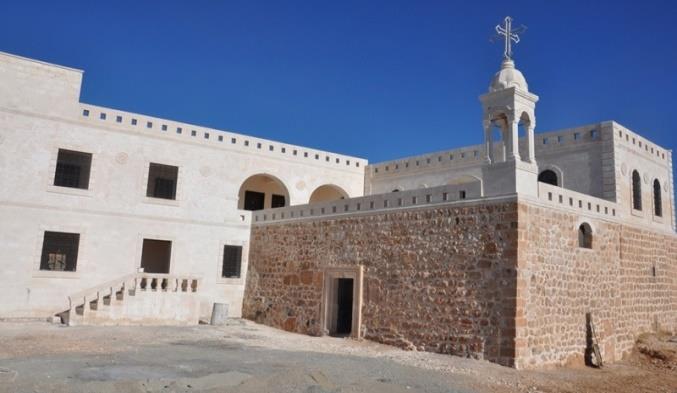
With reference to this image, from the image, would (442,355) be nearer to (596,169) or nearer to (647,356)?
(647,356)

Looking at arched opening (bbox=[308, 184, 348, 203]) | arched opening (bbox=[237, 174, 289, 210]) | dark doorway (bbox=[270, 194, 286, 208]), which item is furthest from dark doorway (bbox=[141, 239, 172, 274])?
arched opening (bbox=[308, 184, 348, 203])

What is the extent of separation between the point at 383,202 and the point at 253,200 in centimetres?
877

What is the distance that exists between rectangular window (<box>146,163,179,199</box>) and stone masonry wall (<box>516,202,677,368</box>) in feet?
36.8

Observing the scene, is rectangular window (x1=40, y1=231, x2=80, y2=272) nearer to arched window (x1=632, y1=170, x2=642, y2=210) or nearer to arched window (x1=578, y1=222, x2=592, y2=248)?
arched window (x1=578, y1=222, x2=592, y2=248)

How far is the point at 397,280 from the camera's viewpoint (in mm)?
12250

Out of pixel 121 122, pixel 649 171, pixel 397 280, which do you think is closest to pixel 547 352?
pixel 397 280

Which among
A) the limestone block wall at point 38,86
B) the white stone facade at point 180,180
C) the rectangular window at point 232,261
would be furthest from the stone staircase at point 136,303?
the limestone block wall at point 38,86

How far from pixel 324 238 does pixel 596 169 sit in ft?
24.8

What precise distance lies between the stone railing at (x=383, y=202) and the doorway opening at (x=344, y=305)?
6.72ft

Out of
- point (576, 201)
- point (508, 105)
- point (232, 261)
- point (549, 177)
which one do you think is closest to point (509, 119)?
point (508, 105)

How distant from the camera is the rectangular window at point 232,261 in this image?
17469 mm

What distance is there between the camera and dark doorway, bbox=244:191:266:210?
20.4 m

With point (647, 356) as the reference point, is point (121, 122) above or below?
above

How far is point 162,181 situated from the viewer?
16891 mm
